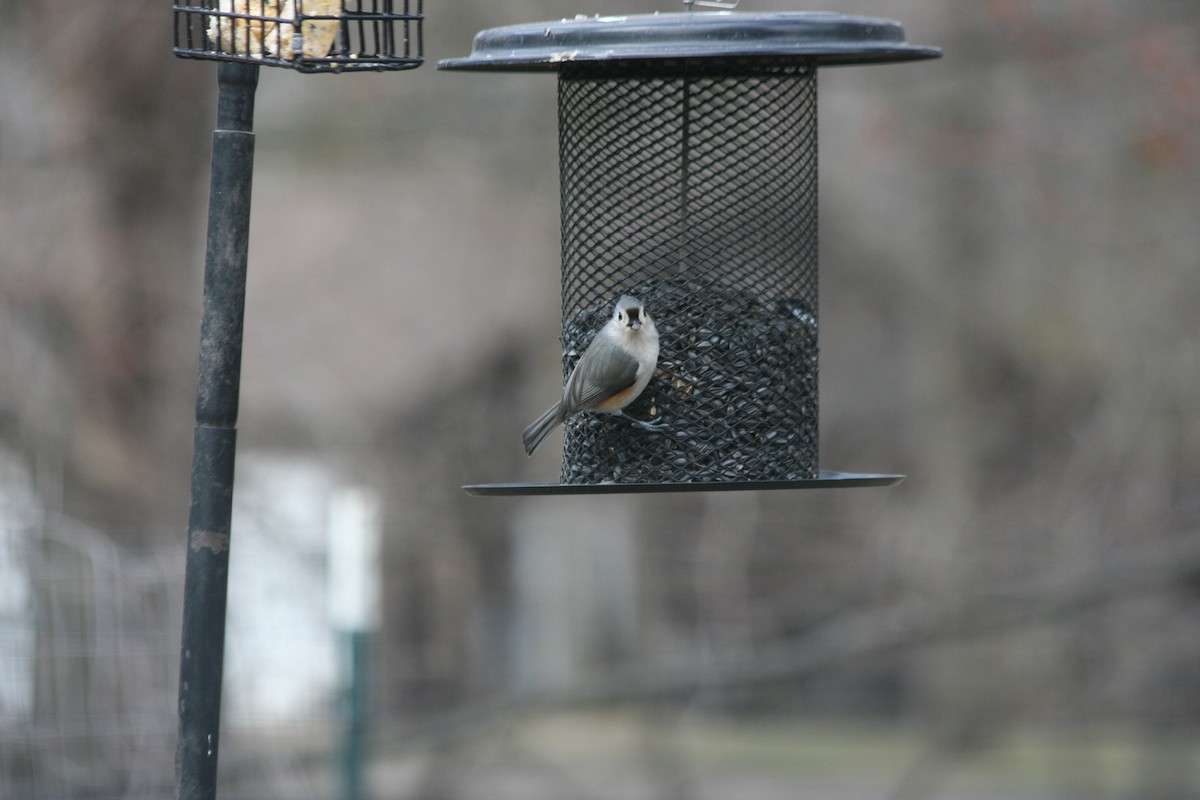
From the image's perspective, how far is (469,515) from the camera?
9.93 m

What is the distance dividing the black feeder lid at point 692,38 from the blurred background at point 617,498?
177 inches

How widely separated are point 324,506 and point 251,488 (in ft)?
2.22

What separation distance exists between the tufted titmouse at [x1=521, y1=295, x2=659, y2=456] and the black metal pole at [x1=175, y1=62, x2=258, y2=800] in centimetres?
103

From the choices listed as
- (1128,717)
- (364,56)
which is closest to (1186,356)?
(1128,717)

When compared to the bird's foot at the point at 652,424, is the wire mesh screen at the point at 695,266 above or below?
above

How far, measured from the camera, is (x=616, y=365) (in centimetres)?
367

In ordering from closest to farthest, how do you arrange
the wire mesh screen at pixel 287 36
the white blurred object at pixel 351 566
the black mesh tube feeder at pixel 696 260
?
the wire mesh screen at pixel 287 36, the black mesh tube feeder at pixel 696 260, the white blurred object at pixel 351 566

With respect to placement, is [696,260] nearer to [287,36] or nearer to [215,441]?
[287,36]

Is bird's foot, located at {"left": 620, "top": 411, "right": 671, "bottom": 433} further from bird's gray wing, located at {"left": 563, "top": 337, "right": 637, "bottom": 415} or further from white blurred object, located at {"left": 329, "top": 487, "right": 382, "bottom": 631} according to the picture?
white blurred object, located at {"left": 329, "top": 487, "right": 382, "bottom": 631}

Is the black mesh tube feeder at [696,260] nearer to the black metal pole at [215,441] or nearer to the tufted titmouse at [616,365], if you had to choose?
the tufted titmouse at [616,365]

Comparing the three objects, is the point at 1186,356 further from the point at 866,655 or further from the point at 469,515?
the point at 469,515

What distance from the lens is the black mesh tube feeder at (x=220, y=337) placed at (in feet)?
9.16

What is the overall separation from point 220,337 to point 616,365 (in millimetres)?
1111

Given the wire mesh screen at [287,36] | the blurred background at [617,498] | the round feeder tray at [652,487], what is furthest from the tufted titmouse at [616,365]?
the blurred background at [617,498]
